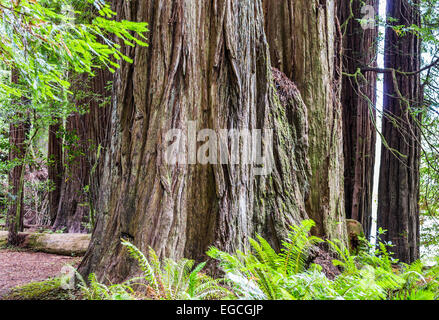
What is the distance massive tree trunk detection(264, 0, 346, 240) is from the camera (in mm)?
4316

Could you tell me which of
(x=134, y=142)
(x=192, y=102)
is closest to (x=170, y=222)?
(x=134, y=142)

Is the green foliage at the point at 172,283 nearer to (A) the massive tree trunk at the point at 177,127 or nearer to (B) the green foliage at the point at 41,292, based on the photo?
(A) the massive tree trunk at the point at 177,127

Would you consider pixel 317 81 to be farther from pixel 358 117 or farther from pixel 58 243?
pixel 58 243

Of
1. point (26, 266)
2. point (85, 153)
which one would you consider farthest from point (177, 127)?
point (85, 153)

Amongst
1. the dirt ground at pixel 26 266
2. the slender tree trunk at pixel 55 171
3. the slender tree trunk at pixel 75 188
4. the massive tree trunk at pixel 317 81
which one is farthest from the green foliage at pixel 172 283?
the slender tree trunk at pixel 55 171

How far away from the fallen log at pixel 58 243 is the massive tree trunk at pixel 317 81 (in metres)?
4.42

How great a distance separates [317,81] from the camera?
4.52m

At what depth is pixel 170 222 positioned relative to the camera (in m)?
2.73

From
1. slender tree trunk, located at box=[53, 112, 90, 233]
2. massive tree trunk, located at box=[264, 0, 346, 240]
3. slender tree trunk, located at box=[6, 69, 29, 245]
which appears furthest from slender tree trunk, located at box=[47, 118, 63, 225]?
massive tree trunk, located at box=[264, 0, 346, 240]

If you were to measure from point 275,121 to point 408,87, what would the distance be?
504 cm

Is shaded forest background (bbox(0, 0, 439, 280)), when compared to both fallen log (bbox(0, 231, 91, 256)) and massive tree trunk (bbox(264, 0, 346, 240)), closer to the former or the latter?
massive tree trunk (bbox(264, 0, 346, 240))

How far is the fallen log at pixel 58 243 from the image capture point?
6.18 m

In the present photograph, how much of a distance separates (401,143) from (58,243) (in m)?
7.47
